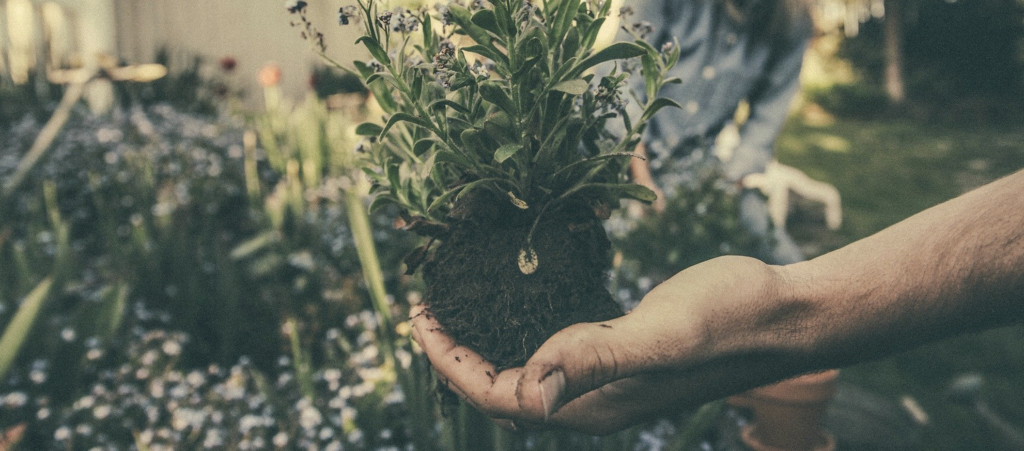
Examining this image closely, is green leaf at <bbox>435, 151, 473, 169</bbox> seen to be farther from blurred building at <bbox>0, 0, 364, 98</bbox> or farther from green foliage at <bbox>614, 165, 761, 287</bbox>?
blurred building at <bbox>0, 0, 364, 98</bbox>

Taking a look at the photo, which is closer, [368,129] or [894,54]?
[368,129]

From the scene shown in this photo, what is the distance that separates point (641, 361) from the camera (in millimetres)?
866

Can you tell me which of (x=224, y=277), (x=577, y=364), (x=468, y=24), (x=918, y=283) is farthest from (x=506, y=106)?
(x=224, y=277)

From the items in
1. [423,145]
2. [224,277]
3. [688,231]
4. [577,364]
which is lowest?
[224,277]

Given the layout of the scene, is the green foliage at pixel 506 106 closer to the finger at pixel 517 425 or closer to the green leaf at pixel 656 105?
the green leaf at pixel 656 105

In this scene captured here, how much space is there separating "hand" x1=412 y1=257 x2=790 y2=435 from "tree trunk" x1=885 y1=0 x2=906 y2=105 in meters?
13.1

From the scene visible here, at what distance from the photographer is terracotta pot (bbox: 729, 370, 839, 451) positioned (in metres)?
1.78

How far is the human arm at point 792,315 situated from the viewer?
2.91 ft

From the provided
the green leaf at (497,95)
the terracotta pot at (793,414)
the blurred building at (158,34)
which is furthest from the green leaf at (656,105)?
the blurred building at (158,34)

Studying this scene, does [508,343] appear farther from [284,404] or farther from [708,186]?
[708,186]

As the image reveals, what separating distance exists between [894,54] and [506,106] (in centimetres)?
1352

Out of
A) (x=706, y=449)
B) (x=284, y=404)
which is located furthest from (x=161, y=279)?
(x=706, y=449)

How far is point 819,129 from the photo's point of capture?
35.8ft

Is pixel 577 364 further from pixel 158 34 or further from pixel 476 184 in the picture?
pixel 158 34
